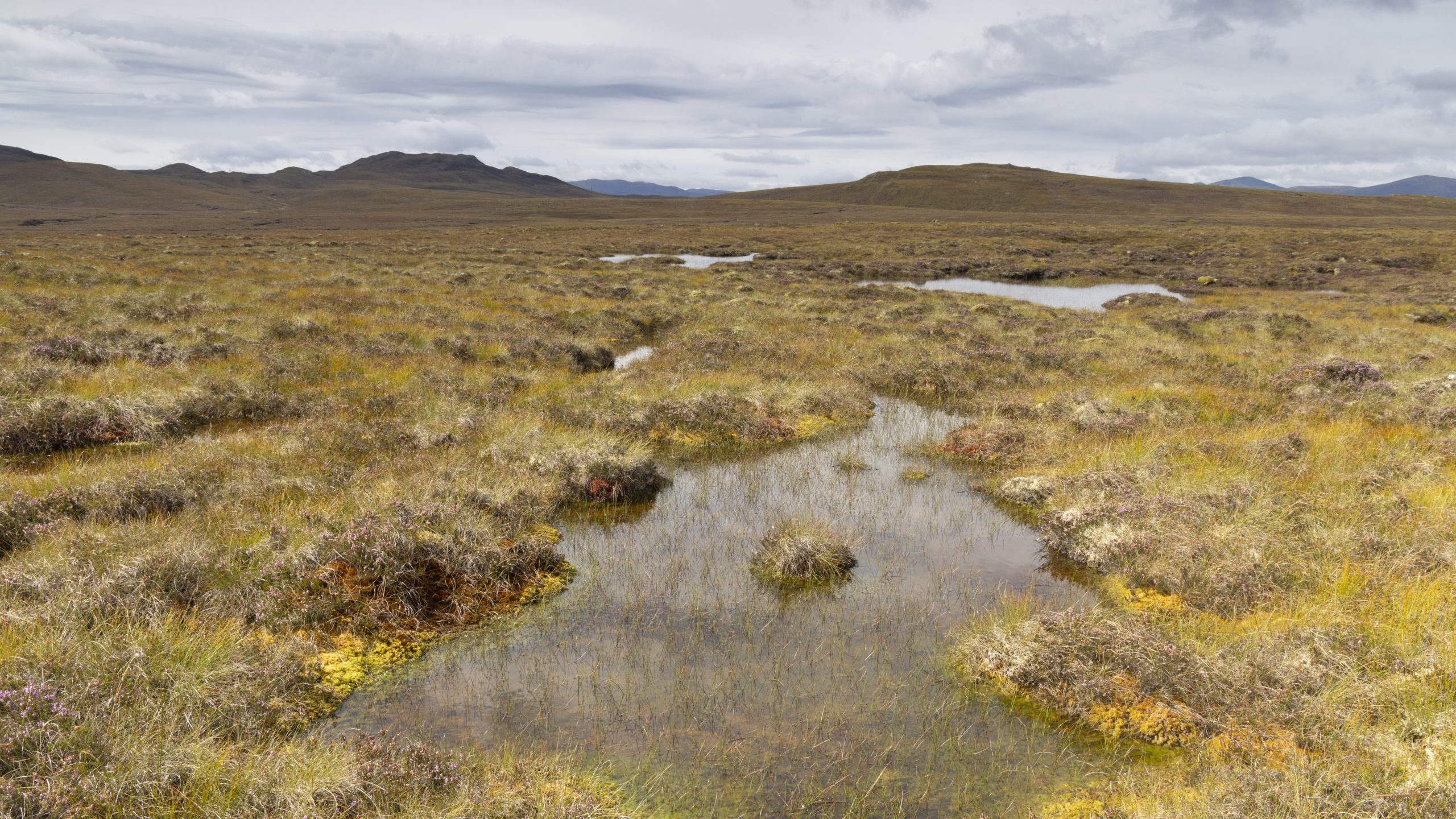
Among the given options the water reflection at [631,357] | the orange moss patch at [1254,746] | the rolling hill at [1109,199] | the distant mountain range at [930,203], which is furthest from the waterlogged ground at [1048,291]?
the rolling hill at [1109,199]

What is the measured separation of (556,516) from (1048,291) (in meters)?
42.6

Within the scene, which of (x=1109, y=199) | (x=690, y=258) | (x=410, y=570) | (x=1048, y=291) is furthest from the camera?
(x=1109, y=199)

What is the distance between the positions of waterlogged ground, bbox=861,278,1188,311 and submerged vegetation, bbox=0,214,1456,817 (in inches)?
530

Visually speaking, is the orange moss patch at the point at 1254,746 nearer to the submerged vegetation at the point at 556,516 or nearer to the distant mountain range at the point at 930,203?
the submerged vegetation at the point at 556,516

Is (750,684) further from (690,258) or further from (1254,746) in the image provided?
(690,258)

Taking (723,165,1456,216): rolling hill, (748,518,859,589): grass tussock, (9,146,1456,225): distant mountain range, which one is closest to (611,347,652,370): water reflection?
(748,518,859,589): grass tussock

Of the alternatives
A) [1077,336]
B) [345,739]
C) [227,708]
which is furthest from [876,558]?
[1077,336]

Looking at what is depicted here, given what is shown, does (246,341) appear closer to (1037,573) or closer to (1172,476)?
(1037,573)

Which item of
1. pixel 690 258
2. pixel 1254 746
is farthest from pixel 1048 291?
pixel 1254 746

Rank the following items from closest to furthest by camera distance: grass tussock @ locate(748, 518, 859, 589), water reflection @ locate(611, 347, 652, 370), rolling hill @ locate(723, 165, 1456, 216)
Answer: grass tussock @ locate(748, 518, 859, 589) < water reflection @ locate(611, 347, 652, 370) < rolling hill @ locate(723, 165, 1456, 216)

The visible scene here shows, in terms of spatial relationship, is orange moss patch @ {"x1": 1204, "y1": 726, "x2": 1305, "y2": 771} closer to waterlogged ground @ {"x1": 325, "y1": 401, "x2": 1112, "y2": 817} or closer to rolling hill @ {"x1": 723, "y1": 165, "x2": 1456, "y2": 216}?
waterlogged ground @ {"x1": 325, "y1": 401, "x2": 1112, "y2": 817}

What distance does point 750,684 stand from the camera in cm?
688

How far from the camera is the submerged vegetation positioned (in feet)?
16.6

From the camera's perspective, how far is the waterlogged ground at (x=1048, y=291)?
39812mm
